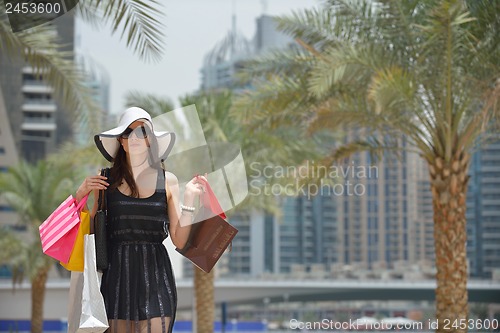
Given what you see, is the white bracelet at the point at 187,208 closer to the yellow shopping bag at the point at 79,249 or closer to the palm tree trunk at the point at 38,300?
the yellow shopping bag at the point at 79,249

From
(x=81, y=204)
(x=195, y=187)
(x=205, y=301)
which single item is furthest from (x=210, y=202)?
(x=205, y=301)

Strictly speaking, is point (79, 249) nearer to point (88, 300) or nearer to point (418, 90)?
point (88, 300)

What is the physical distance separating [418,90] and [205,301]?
8658 mm

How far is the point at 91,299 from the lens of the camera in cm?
368

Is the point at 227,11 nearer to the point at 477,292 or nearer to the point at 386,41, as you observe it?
the point at 477,292

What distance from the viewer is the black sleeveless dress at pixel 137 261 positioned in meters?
3.75

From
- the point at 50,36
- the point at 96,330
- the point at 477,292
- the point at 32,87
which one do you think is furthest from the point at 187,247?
the point at 32,87

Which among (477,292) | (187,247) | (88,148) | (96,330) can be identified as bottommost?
(477,292)

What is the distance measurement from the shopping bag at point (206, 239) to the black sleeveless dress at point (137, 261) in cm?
12

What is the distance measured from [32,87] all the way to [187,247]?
7124 cm

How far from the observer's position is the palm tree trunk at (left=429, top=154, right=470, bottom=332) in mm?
10523

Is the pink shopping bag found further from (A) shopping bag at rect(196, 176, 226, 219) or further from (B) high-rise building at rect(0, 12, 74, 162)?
(B) high-rise building at rect(0, 12, 74, 162)

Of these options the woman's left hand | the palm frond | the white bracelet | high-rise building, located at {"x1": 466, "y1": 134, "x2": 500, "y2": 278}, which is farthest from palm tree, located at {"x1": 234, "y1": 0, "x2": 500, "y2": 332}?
high-rise building, located at {"x1": 466, "y1": 134, "x2": 500, "y2": 278}

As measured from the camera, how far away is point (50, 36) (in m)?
9.70
